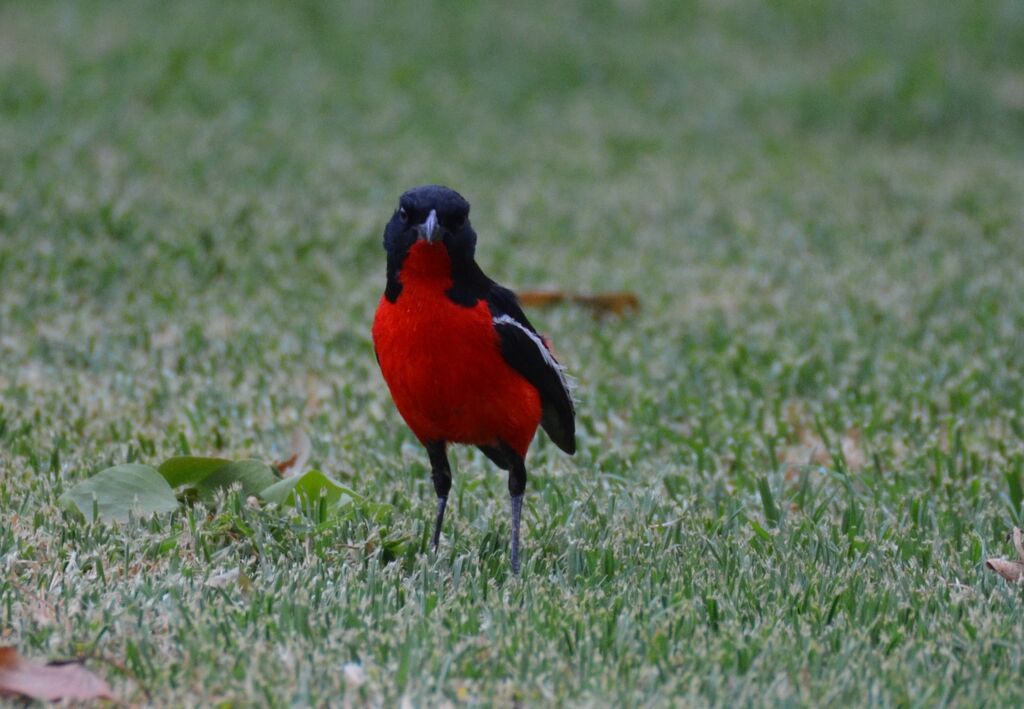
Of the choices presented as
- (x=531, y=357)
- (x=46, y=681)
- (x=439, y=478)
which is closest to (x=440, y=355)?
(x=531, y=357)

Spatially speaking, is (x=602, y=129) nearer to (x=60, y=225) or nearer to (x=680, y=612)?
(x=60, y=225)

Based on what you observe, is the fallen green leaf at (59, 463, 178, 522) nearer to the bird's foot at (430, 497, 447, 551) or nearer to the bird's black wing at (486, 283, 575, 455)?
the bird's foot at (430, 497, 447, 551)

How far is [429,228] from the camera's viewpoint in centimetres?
368

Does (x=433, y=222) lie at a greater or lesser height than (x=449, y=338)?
greater

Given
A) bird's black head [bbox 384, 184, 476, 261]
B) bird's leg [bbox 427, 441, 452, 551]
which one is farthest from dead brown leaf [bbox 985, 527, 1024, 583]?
bird's black head [bbox 384, 184, 476, 261]

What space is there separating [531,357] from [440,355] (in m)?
0.31

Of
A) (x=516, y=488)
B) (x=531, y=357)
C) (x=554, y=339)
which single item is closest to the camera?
(x=531, y=357)

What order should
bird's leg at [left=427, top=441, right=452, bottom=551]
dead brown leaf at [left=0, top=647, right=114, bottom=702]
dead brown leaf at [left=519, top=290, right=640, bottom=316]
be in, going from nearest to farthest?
dead brown leaf at [left=0, top=647, right=114, bottom=702] → bird's leg at [left=427, top=441, right=452, bottom=551] → dead brown leaf at [left=519, top=290, right=640, bottom=316]

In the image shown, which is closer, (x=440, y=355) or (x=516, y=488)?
(x=440, y=355)

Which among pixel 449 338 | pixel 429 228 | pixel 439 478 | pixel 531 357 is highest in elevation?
pixel 429 228

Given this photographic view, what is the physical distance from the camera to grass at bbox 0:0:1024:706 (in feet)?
10.6

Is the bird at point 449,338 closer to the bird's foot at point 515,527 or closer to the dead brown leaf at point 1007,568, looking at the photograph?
the bird's foot at point 515,527

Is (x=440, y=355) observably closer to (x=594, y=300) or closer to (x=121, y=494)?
(x=121, y=494)

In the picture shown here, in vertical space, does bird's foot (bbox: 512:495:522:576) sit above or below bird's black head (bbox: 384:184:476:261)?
below
